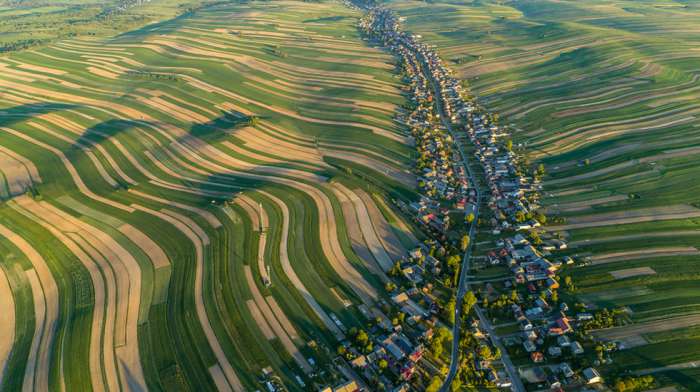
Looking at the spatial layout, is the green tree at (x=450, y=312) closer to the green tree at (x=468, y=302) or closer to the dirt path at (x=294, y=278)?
the green tree at (x=468, y=302)

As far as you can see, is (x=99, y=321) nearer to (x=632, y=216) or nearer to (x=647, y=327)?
(x=647, y=327)

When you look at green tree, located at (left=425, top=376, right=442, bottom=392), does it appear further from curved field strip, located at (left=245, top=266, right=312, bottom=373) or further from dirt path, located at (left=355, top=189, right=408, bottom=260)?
dirt path, located at (left=355, top=189, right=408, bottom=260)

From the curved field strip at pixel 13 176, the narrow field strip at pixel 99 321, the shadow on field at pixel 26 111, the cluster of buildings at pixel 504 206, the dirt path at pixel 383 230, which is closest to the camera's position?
the narrow field strip at pixel 99 321

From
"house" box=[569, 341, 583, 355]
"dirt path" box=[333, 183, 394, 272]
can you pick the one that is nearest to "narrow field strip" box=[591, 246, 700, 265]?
"house" box=[569, 341, 583, 355]

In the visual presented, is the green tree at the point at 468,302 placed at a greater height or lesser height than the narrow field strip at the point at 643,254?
lesser

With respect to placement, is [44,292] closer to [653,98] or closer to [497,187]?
[497,187]

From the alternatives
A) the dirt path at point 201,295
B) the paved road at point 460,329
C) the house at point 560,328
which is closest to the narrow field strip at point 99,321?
the dirt path at point 201,295
